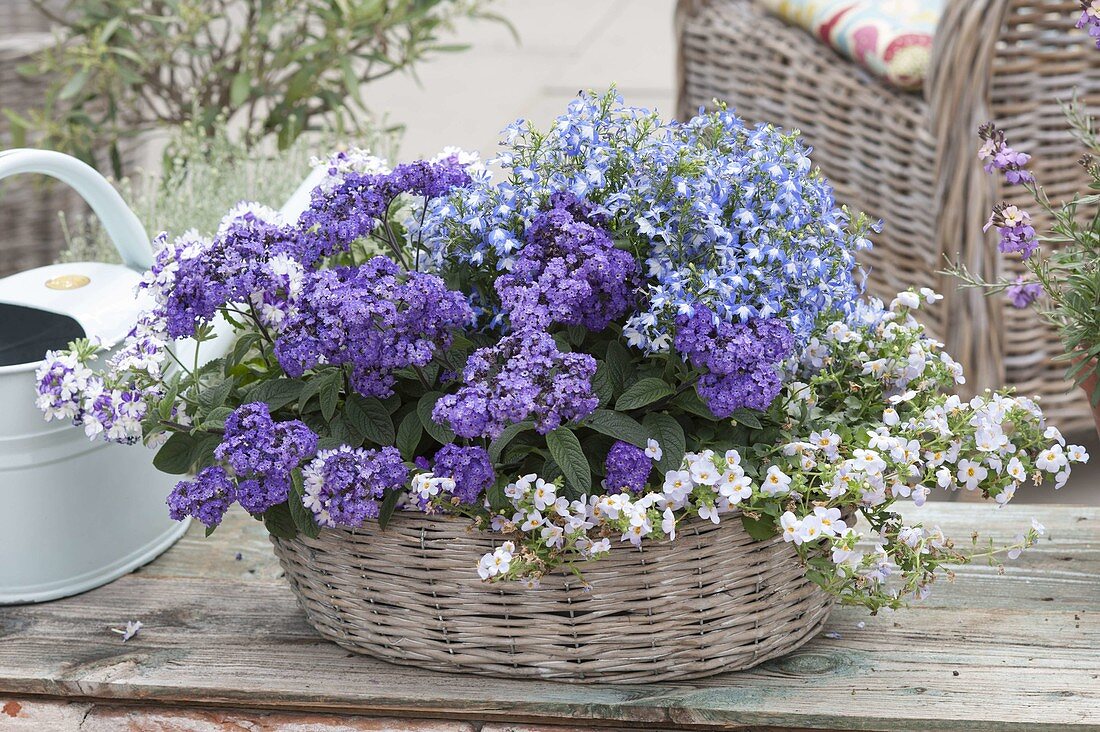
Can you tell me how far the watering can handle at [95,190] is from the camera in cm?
118

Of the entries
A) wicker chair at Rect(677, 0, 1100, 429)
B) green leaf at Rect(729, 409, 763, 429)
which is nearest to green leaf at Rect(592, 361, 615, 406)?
green leaf at Rect(729, 409, 763, 429)

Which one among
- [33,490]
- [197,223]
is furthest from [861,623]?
[197,223]

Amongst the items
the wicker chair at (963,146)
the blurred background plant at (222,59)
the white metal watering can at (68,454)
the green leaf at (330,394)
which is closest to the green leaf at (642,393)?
the green leaf at (330,394)

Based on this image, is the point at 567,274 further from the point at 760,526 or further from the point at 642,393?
the point at 760,526

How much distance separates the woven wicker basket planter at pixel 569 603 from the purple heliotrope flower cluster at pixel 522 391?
146mm

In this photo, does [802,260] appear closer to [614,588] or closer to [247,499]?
[614,588]

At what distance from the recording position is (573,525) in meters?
0.95

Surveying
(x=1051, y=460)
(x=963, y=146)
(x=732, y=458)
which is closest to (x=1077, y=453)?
(x=1051, y=460)

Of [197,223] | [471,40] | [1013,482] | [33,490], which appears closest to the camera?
[1013,482]

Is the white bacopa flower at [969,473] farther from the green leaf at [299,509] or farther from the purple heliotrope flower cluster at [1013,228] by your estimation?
the green leaf at [299,509]

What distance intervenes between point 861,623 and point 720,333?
412 mm

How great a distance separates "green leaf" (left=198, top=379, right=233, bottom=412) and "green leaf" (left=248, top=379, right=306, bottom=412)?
0.9 inches

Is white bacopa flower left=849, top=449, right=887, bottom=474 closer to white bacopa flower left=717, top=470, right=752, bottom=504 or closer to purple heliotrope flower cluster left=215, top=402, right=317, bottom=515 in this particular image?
white bacopa flower left=717, top=470, right=752, bottom=504

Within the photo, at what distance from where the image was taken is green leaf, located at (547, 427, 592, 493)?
36.7 inches
